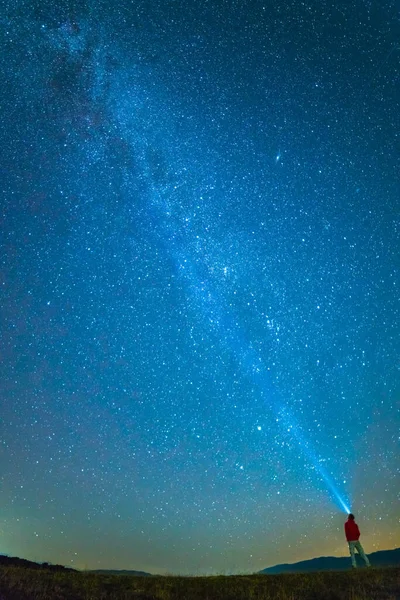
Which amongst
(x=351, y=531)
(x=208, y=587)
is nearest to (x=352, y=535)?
(x=351, y=531)

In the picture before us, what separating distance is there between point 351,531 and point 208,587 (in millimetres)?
4465

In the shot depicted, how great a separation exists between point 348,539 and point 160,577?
16.1 ft

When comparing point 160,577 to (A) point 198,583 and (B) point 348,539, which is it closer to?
(A) point 198,583

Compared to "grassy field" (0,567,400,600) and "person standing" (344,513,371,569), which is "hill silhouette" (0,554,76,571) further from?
"person standing" (344,513,371,569)

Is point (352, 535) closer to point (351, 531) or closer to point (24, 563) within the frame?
point (351, 531)

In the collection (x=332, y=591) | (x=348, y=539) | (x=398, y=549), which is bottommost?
(x=332, y=591)

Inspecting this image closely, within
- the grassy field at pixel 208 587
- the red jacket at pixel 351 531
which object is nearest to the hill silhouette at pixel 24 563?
the grassy field at pixel 208 587

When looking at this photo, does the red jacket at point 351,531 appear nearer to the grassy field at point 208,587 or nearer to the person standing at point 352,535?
the person standing at point 352,535

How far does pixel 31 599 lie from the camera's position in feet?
29.2

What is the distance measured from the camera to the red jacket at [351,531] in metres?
13.5

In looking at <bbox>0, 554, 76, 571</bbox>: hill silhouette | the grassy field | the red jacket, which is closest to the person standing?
the red jacket

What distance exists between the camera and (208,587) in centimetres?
1117

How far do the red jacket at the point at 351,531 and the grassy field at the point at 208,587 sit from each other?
69.4 inches

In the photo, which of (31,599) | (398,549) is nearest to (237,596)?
(31,599)
